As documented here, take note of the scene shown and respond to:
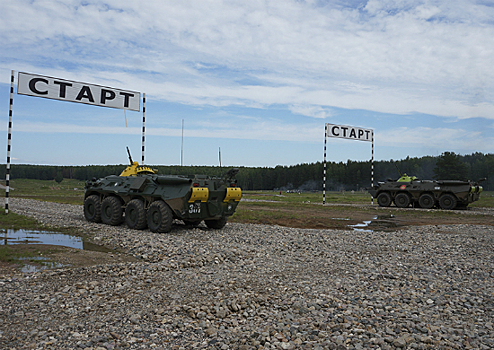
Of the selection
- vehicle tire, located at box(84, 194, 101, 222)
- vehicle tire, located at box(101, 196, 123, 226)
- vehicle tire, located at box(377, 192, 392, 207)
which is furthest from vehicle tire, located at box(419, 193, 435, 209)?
vehicle tire, located at box(84, 194, 101, 222)

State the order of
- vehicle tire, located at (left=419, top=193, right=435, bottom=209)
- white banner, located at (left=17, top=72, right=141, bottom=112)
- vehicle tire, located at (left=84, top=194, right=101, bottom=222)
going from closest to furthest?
vehicle tire, located at (left=84, top=194, right=101, bottom=222), white banner, located at (left=17, top=72, right=141, bottom=112), vehicle tire, located at (left=419, top=193, right=435, bottom=209)

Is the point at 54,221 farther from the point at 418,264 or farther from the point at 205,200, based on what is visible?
the point at 418,264

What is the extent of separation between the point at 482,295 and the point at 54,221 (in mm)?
13345

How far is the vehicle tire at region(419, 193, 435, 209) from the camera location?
25.7 m

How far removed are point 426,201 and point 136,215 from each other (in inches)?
808

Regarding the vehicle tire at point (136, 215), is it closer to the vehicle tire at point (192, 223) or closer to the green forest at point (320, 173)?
the vehicle tire at point (192, 223)

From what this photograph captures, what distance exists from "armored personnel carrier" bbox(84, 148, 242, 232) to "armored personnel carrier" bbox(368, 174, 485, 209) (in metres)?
17.5

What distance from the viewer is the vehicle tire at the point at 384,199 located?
27.6 m

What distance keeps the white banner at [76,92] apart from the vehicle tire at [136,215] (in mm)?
5315

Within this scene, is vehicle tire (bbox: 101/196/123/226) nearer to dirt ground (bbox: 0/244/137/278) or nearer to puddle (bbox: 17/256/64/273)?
dirt ground (bbox: 0/244/137/278)

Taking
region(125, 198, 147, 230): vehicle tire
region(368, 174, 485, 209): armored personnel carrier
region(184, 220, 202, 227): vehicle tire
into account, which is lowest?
region(184, 220, 202, 227): vehicle tire

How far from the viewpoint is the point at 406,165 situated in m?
87.0

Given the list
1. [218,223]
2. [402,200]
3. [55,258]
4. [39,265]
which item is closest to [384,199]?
[402,200]

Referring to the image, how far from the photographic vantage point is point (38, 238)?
1055 centimetres
